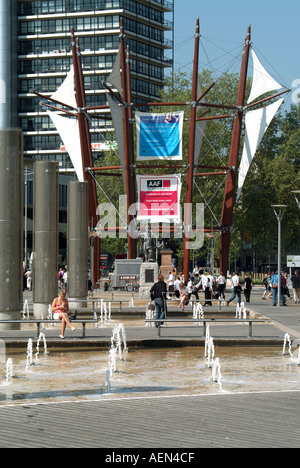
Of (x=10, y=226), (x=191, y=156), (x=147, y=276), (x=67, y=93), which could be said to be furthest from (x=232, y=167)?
(x=10, y=226)

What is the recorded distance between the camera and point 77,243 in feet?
113

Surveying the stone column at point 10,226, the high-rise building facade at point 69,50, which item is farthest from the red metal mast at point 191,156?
the high-rise building facade at point 69,50

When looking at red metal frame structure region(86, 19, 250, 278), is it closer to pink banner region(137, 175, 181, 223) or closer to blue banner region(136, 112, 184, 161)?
blue banner region(136, 112, 184, 161)

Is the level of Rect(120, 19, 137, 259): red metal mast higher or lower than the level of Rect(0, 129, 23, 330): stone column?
higher

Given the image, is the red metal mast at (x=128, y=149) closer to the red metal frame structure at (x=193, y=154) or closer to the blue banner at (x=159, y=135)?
the red metal frame structure at (x=193, y=154)

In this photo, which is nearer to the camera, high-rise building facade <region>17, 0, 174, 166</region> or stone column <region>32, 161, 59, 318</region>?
stone column <region>32, 161, 59, 318</region>

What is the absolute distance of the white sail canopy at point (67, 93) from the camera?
58000mm

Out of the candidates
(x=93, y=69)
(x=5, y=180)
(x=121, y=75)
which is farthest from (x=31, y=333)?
(x=93, y=69)

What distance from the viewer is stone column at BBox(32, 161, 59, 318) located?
27297mm

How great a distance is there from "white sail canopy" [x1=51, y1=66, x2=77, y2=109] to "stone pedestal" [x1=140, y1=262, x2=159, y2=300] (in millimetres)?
21437

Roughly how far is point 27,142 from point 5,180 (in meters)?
89.5

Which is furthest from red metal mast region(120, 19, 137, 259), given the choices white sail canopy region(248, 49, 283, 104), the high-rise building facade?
the high-rise building facade
